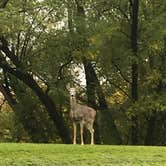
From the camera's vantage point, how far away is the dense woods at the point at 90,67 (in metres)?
22.9

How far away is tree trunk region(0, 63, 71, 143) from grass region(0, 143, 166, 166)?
8.22m

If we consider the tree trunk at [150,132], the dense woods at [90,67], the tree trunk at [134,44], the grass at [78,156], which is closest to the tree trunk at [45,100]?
the dense woods at [90,67]

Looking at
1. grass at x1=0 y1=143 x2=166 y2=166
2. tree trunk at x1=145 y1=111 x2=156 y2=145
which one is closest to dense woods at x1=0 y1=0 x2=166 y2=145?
tree trunk at x1=145 y1=111 x2=156 y2=145

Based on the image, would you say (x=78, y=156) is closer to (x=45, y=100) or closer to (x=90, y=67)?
(x=45, y=100)

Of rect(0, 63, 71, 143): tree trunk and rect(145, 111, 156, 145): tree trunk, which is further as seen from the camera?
rect(145, 111, 156, 145): tree trunk

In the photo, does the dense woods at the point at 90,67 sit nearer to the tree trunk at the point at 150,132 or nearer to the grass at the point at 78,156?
the tree trunk at the point at 150,132

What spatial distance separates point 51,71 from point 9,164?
1247 centimetres

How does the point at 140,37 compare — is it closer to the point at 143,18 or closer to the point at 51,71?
the point at 143,18

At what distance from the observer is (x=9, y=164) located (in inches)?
484

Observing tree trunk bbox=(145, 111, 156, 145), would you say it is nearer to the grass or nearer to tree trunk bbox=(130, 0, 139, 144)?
tree trunk bbox=(130, 0, 139, 144)

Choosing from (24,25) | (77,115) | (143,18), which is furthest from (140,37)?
(77,115)

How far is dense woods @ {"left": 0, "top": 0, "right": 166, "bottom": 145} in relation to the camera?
22875 millimetres

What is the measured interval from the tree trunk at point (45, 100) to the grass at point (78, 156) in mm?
8220

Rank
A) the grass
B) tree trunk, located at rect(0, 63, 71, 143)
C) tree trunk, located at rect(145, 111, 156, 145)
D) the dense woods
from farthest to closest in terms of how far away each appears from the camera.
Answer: tree trunk, located at rect(145, 111, 156, 145) < tree trunk, located at rect(0, 63, 71, 143) < the dense woods < the grass
